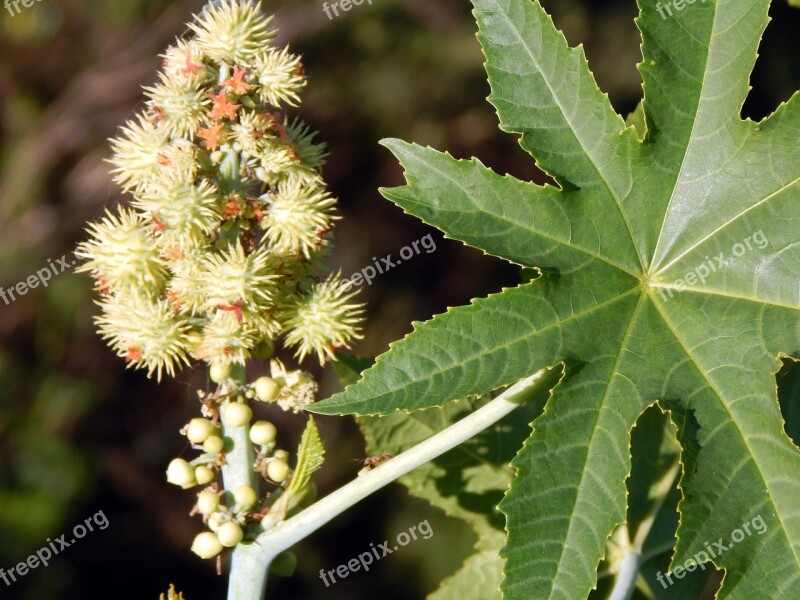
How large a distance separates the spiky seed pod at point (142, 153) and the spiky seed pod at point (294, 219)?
288 mm

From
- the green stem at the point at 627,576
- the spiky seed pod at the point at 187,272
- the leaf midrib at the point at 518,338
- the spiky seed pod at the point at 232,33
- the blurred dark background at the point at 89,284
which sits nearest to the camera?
the leaf midrib at the point at 518,338

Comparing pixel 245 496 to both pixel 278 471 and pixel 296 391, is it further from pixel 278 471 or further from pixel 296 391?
pixel 296 391

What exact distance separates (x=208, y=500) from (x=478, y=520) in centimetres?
98

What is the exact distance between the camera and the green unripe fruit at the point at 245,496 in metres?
1.88

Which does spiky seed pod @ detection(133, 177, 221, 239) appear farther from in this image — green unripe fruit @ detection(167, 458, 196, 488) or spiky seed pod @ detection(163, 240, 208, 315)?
green unripe fruit @ detection(167, 458, 196, 488)

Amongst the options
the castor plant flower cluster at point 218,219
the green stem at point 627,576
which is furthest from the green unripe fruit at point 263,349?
the green stem at point 627,576

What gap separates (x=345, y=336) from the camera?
2.12 m

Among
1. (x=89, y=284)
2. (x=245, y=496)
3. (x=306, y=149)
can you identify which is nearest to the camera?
(x=245, y=496)

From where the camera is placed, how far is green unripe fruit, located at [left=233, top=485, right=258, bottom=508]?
1.88 m

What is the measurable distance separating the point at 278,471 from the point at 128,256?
0.62 meters

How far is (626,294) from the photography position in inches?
78.6

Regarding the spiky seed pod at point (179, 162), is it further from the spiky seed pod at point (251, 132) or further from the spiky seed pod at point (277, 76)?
the spiky seed pod at point (277, 76)

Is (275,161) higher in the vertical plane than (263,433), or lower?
higher

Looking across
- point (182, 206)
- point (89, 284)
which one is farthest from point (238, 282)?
point (89, 284)
